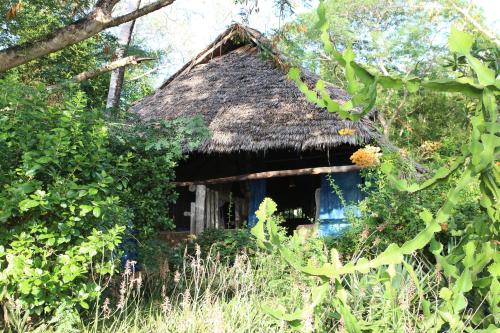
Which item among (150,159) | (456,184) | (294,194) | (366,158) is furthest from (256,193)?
(456,184)

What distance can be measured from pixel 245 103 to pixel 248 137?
1241 millimetres

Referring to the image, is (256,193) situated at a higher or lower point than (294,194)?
lower

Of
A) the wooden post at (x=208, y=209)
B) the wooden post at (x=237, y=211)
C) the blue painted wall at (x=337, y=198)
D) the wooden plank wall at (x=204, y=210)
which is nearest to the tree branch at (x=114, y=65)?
the wooden plank wall at (x=204, y=210)

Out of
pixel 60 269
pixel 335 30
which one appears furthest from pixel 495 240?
pixel 335 30

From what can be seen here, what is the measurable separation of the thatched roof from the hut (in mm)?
17

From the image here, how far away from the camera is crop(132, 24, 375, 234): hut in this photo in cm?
785

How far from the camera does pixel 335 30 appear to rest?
19.7 m

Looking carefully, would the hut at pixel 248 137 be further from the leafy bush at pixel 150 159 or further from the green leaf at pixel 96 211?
the green leaf at pixel 96 211

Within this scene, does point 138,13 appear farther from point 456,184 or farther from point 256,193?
point 256,193

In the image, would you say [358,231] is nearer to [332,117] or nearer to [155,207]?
[155,207]

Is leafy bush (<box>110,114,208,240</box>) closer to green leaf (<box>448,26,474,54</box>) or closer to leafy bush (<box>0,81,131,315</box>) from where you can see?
leafy bush (<box>0,81,131,315</box>)

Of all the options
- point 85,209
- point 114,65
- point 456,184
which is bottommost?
point 456,184

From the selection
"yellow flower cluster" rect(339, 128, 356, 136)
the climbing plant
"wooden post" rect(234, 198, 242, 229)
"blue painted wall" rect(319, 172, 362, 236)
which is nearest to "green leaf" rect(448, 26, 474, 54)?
the climbing plant

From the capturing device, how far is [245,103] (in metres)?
9.04
